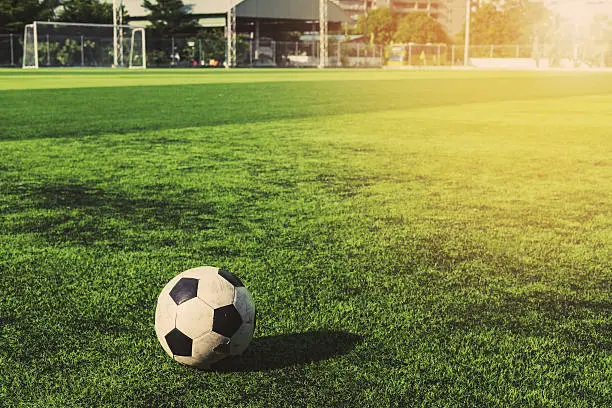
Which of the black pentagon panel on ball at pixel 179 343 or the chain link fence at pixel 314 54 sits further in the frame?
the chain link fence at pixel 314 54

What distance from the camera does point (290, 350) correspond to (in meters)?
2.62

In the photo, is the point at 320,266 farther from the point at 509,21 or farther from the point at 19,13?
the point at 509,21

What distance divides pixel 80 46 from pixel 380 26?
239 feet

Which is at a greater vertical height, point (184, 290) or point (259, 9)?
A: point (259, 9)

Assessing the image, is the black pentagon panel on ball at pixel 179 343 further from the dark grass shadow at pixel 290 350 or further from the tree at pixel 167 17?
the tree at pixel 167 17

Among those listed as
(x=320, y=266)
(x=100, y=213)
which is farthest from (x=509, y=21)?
(x=320, y=266)

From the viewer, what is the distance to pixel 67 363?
2.50 metres

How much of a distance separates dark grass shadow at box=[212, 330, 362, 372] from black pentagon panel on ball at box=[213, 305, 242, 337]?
113 millimetres

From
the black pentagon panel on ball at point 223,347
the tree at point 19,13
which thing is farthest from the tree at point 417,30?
the black pentagon panel on ball at point 223,347

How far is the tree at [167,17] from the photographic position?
53.6 meters

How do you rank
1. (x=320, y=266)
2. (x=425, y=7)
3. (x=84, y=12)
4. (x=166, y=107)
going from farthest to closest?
(x=425, y=7) → (x=84, y=12) → (x=166, y=107) → (x=320, y=266)

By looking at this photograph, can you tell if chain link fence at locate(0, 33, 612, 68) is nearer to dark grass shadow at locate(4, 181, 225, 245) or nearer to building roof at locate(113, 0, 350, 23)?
building roof at locate(113, 0, 350, 23)

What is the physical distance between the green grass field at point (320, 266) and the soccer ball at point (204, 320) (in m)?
0.09

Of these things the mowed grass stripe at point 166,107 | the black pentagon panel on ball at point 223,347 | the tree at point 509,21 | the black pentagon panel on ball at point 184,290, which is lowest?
the black pentagon panel on ball at point 223,347
